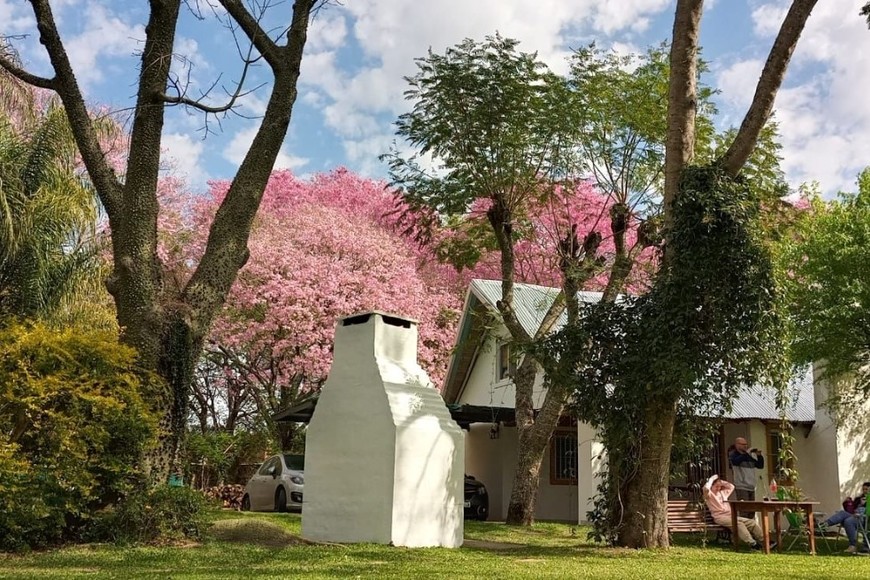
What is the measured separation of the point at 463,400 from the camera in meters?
24.8

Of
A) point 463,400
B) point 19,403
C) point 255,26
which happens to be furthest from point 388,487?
point 463,400

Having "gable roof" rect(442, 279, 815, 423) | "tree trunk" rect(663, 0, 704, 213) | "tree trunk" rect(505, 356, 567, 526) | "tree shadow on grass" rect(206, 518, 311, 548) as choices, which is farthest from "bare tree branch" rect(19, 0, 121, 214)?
"gable roof" rect(442, 279, 815, 423)

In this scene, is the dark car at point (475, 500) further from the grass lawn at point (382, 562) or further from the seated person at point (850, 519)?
the grass lawn at point (382, 562)

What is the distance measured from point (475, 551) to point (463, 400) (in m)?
13.9

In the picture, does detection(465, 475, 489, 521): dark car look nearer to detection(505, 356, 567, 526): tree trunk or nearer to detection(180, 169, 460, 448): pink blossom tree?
detection(505, 356, 567, 526): tree trunk

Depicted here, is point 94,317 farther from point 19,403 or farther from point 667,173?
point 667,173

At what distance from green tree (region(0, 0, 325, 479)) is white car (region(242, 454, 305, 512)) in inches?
363

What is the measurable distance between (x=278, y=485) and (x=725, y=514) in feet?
35.2

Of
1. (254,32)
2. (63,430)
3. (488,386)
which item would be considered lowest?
(63,430)

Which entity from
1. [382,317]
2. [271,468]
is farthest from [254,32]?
[271,468]

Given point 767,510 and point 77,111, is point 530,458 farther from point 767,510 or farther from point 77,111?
point 77,111

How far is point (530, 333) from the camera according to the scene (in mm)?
20250

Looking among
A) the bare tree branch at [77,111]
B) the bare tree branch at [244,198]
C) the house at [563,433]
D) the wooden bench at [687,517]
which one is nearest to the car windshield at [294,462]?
the house at [563,433]

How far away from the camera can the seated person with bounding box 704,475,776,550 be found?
504 inches
